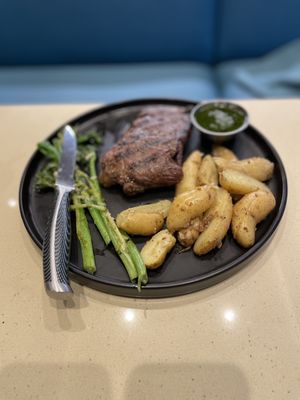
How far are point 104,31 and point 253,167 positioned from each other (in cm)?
166

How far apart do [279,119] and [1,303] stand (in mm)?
1524

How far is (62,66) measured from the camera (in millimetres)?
2771

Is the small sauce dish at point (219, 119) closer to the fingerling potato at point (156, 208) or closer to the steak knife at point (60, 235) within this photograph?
the fingerling potato at point (156, 208)

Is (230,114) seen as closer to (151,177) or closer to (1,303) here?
(151,177)

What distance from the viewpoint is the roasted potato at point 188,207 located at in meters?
1.31

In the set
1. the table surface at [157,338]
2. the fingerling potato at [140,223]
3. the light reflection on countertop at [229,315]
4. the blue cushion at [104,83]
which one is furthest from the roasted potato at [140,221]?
the blue cushion at [104,83]

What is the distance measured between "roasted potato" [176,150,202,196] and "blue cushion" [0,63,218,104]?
1.03 meters

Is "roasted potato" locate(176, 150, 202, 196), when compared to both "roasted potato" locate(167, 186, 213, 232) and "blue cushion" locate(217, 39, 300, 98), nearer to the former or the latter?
"roasted potato" locate(167, 186, 213, 232)

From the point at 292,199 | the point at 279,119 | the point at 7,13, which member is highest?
the point at 7,13

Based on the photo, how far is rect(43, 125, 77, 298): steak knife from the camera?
46.1 inches

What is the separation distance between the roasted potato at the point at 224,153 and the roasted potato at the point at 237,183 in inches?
7.1

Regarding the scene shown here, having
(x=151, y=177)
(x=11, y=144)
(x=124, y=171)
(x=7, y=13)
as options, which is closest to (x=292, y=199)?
(x=151, y=177)

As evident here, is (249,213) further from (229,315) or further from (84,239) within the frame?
(84,239)

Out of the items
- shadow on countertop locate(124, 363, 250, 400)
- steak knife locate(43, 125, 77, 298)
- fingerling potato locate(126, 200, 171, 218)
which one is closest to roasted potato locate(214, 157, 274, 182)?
fingerling potato locate(126, 200, 171, 218)
